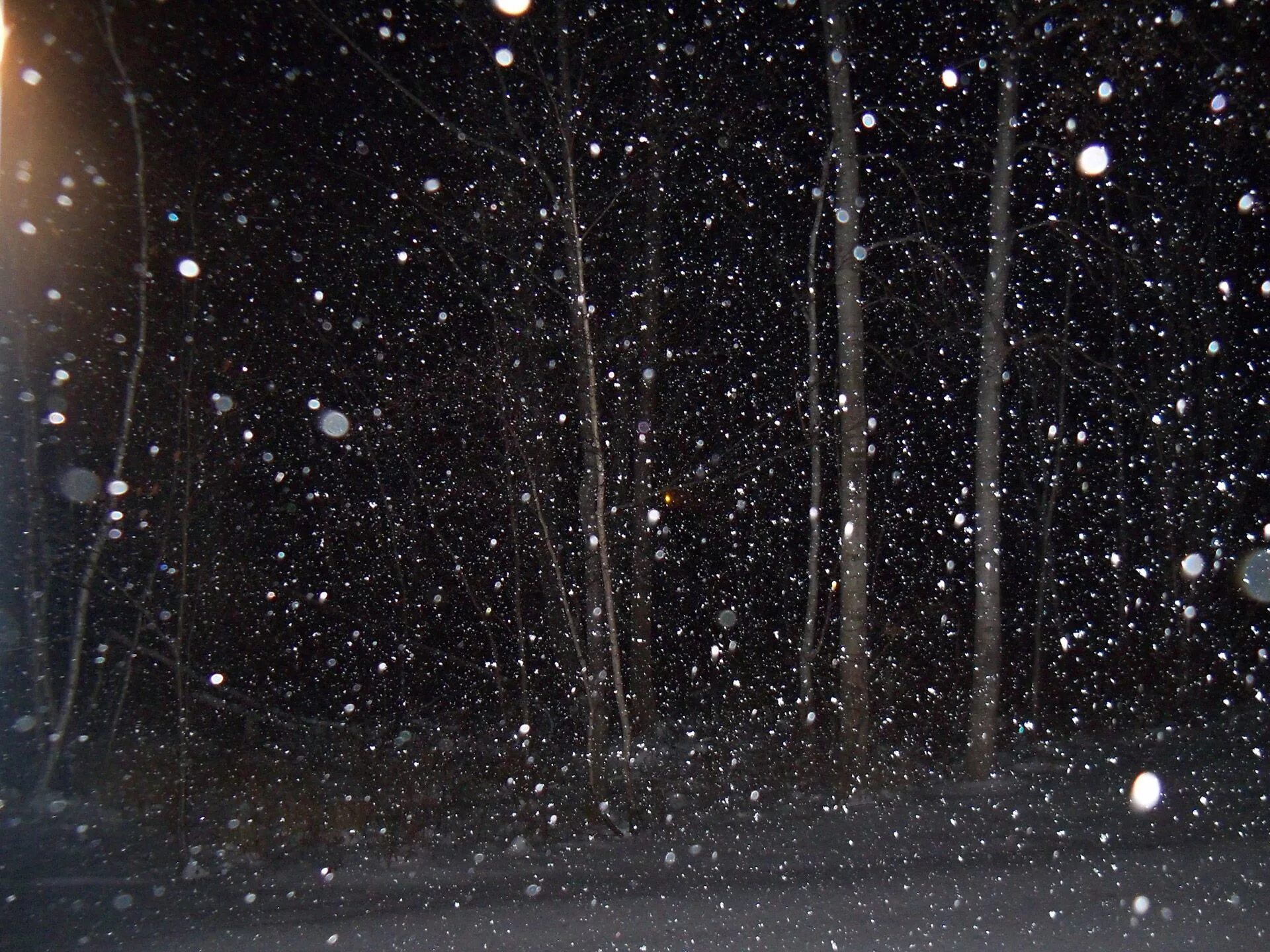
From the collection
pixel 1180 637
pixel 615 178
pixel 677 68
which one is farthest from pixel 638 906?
pixel 1180 637

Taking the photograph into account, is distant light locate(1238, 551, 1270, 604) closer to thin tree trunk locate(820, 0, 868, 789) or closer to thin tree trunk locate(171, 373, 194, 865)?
thin tree trunk locate(820, 0, 868, 789)

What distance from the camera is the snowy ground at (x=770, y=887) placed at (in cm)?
626

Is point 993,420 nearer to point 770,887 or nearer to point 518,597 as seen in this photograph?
point 518,597

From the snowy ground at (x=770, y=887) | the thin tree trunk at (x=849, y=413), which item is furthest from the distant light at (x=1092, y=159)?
the snowy ground at (x=770, y=887)

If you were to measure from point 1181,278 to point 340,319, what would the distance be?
14822 millimetres

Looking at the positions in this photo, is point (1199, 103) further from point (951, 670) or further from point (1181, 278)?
point (951, 670)

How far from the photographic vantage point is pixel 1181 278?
1941 centimetres

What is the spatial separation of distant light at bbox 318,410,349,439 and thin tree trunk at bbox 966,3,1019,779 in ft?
30.3

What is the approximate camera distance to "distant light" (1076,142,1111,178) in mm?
13250

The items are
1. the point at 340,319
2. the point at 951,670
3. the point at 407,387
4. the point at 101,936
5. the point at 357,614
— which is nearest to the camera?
the point at 101,936

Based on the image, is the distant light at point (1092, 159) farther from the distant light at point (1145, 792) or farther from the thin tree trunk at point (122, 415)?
the thin tree trunk at point (122, 415)

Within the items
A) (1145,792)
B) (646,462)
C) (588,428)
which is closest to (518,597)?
(646,462)

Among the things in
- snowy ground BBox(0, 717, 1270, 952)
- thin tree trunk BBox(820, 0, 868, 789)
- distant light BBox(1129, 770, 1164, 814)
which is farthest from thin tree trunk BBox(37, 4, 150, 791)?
distant light BBox(1129, 770, 1164, 814)

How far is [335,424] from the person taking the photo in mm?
16297
